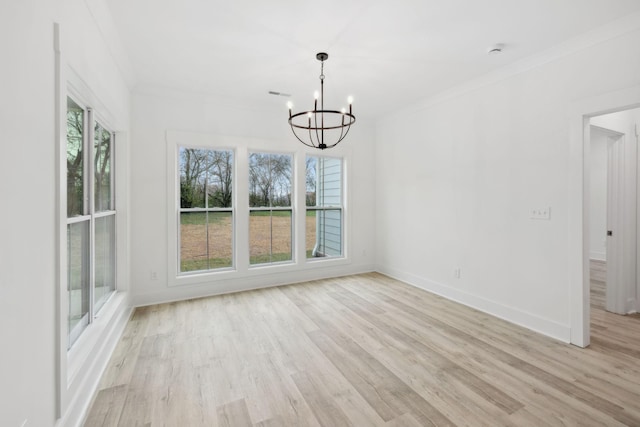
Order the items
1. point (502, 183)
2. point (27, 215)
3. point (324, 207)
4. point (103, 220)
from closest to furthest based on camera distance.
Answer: point (27, 215) < point (103, 220) < point (502, 183) < point (324, 207)

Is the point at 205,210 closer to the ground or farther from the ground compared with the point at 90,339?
farther from the ground

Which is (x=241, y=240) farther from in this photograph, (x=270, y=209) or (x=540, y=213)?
(x=540, y=213)

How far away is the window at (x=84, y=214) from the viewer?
7.14 ft

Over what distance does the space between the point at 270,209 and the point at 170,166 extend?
154 cm

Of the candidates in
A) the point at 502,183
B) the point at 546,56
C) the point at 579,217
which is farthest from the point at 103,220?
the point at 546,56

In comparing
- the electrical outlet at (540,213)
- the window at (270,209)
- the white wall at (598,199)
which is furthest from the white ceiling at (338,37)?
the white wall at (598,199)

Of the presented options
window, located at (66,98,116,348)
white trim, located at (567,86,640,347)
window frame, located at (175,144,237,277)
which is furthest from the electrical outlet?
window, located at (66,98,116,348)

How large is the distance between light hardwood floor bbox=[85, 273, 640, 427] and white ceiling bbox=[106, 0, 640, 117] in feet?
9.33

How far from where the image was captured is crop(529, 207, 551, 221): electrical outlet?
10.1 feet

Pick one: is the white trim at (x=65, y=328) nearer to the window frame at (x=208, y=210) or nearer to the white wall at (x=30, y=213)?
the white wall at (x=30, y=213)

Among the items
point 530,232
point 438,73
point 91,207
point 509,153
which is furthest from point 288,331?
point 438,73

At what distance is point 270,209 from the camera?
480 cm

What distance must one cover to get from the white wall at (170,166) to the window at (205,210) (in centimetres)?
19

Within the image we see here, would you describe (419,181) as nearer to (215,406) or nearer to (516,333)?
(516,333)
